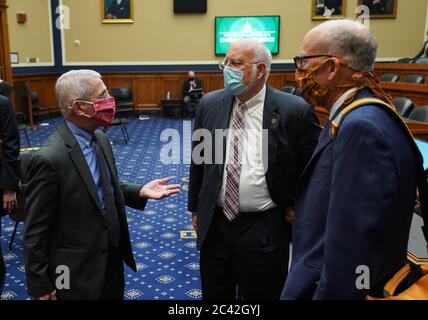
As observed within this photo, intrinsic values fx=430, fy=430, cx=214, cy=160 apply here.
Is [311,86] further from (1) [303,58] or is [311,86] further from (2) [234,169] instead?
(2) [234,169]

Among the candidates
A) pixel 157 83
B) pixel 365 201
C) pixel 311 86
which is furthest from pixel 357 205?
pixel 157 83

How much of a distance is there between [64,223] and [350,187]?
53.4 inches

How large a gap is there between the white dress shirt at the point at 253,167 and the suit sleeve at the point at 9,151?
6.27ft

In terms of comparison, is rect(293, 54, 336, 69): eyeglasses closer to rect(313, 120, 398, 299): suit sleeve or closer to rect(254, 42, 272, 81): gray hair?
rect(313, 120, 398, 299): suit sleeve

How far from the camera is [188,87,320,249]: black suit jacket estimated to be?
90.4 inches

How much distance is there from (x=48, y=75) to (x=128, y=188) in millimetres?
11459

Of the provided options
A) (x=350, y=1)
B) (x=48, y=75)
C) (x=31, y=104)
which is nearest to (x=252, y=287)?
(x=31, y=104)

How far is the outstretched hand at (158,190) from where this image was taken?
2326 mm

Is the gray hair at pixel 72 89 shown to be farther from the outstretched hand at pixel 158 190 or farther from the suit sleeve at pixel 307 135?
the suit sleeve at pixel 307 135

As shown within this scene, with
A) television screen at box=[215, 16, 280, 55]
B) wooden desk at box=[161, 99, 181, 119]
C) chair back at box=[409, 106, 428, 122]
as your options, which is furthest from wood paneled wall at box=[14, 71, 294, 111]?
chair back at box=[409, 106, 428, 122]

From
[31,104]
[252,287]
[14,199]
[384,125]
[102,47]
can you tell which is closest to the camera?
[384,125]

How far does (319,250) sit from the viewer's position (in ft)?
4.85
